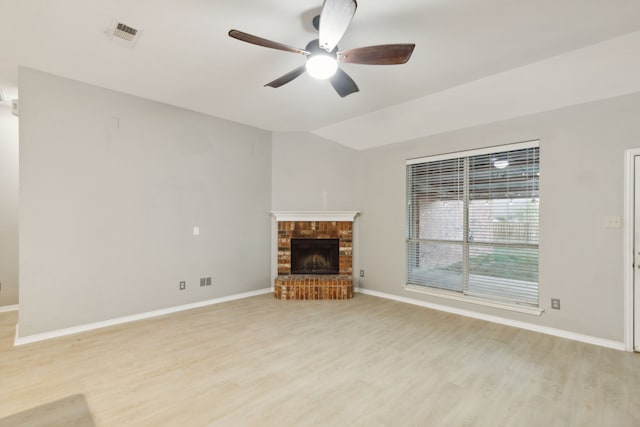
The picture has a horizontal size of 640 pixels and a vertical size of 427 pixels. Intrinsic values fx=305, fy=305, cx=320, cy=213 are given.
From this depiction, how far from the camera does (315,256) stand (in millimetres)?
5301

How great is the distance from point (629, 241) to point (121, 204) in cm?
547

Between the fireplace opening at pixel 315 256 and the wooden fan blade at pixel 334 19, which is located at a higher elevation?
→ the wooden fan blade at pixel 334 19

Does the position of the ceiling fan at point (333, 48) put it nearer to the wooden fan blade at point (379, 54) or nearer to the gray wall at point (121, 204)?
the wooden fan blade at point (379, 54)

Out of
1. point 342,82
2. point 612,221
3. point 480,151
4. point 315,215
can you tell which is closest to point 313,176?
point 315,215

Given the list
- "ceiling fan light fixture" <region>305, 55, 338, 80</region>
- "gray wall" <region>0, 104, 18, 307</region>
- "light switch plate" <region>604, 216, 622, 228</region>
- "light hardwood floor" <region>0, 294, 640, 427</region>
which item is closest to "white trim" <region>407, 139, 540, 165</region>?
"light switch plate" <region>604, 216, 622, 228</region>

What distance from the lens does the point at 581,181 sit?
3.17 metres

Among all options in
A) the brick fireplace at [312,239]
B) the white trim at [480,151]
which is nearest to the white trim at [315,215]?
the brick fireplace at [312,239]

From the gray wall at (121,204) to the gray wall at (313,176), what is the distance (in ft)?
2.01

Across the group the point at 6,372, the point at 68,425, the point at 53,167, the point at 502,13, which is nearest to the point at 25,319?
the point at 6,372

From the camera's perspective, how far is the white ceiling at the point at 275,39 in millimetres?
2229

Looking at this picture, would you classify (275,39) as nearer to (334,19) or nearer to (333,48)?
(333,48)

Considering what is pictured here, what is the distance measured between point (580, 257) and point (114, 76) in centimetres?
529

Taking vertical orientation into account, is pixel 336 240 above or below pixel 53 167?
below

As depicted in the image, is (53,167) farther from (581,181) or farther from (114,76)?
(581,181)
